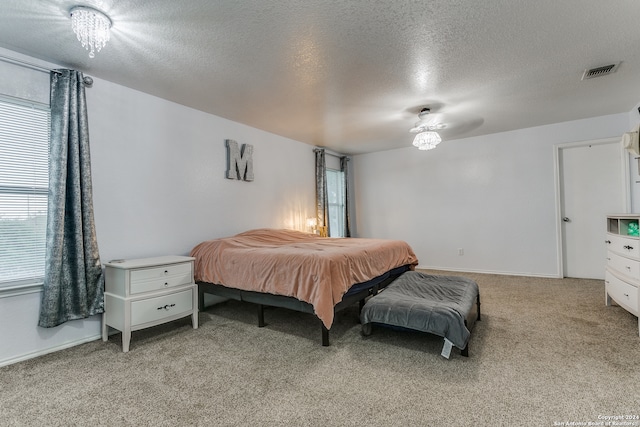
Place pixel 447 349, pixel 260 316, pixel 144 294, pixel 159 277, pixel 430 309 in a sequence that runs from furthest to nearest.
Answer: pixel 260 316 → pixel 159 277 → pixel 144 294 → pixel 430 309 → pixel 447 349

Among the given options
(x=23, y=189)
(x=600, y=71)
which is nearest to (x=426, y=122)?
(x=600, y=71)

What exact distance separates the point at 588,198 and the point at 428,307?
156 inches

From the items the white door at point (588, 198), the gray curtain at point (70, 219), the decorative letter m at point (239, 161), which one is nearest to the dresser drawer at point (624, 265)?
the white door at point (588, 198)

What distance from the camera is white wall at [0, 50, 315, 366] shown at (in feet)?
7.81

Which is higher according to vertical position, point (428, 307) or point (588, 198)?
point (588, 198)

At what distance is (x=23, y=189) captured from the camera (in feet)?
7.76

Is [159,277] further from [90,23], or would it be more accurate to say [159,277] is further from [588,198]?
[588,198]

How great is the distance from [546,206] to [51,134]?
20.2 feet

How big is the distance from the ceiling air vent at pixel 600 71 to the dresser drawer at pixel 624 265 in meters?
1.76

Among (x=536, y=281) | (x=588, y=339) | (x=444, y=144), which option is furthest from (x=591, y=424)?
(x=444, y=144)

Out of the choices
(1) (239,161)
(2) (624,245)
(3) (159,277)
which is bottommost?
(3) (159,277)

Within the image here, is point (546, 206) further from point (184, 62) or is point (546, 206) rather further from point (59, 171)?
point (59, 171)

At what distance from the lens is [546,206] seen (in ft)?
15.1

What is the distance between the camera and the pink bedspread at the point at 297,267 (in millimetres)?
2418
